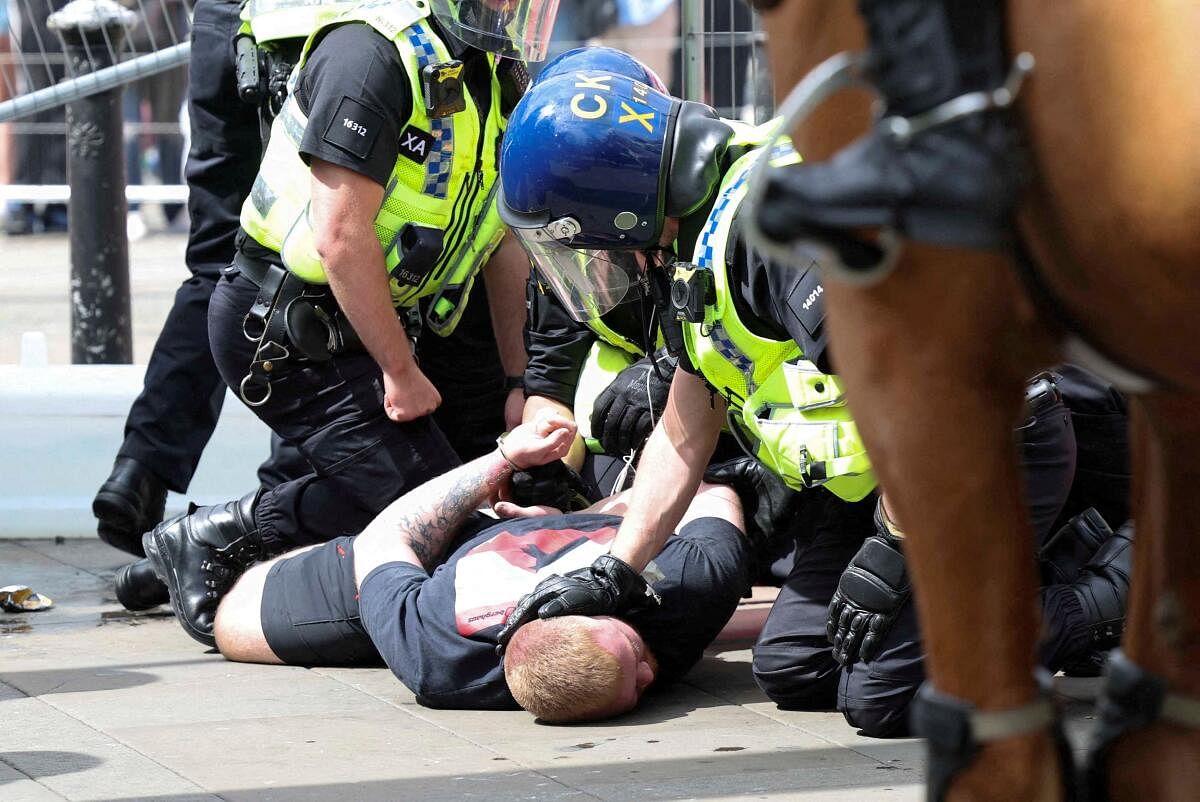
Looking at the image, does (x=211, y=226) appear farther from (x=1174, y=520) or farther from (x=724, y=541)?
(x=1174, y=520)

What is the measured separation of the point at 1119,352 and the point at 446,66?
3.05 m

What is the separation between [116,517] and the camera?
484 centimetres

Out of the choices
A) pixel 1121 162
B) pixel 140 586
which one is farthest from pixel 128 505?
pixel 1121 162

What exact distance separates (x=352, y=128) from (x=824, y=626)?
1598 mm

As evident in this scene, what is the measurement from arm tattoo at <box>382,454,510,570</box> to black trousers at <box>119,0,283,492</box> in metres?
0.96

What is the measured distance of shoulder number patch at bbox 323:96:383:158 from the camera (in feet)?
13.5

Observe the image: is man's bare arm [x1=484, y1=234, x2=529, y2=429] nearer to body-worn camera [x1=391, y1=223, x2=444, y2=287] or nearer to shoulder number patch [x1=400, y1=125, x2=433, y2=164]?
body-worn camera [x1=391, y1=223, x2=444, y2=287]

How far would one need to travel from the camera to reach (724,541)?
12.6 ft

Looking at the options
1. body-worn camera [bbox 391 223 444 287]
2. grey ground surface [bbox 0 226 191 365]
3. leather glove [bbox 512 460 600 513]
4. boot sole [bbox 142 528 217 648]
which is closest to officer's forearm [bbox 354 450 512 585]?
leather glove [bbox 512 460 600 513]

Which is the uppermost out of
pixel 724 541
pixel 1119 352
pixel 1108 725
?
pixel 1119 352

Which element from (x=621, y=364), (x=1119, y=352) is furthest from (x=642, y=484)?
(x=1119, y=352)

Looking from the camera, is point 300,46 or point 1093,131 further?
point 300,46

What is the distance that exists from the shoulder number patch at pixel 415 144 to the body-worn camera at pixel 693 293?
1136 mm

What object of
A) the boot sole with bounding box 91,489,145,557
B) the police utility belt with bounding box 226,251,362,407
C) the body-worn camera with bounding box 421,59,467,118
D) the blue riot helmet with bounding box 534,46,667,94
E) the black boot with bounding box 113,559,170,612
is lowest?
the black boot with bounding box 113,559,170,612
